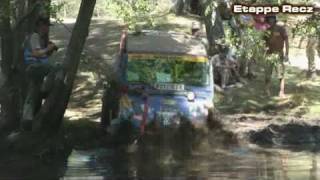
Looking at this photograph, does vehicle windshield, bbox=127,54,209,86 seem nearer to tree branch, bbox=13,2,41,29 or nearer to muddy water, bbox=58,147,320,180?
muddy water, bbox=58,147,320,180

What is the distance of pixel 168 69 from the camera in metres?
14.5

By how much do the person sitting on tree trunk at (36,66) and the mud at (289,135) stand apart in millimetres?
4133

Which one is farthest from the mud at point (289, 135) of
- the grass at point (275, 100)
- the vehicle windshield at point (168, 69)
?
the grass at point (275, 100)

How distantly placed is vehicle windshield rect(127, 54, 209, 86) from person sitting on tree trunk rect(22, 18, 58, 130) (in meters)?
1.64

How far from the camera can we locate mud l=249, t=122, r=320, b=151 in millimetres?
14150

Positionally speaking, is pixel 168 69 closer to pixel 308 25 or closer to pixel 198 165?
pixel 198 165

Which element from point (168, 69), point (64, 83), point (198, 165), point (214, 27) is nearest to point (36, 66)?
point (64, 83)

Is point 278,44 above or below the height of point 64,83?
below

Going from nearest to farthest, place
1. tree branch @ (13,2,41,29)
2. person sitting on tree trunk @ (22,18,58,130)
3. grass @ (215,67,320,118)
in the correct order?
tree branch @ (13,2,41,29), person sitting on tree trunk @ (22,18,58,130), grass @ (215,67,320,118)

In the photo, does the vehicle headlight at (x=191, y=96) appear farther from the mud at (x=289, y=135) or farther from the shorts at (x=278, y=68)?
the shorts at (x=278, y=68)

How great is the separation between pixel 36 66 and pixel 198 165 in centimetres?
380

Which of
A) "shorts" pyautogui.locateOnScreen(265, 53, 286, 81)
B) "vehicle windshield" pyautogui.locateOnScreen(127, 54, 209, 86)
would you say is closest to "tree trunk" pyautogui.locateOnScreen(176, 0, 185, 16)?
"shorts" pyautogui.locateOnScreen(265, 53, 286, 81)

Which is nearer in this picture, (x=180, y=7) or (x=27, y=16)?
(x=27, y=16)

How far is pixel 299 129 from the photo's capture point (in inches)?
585
